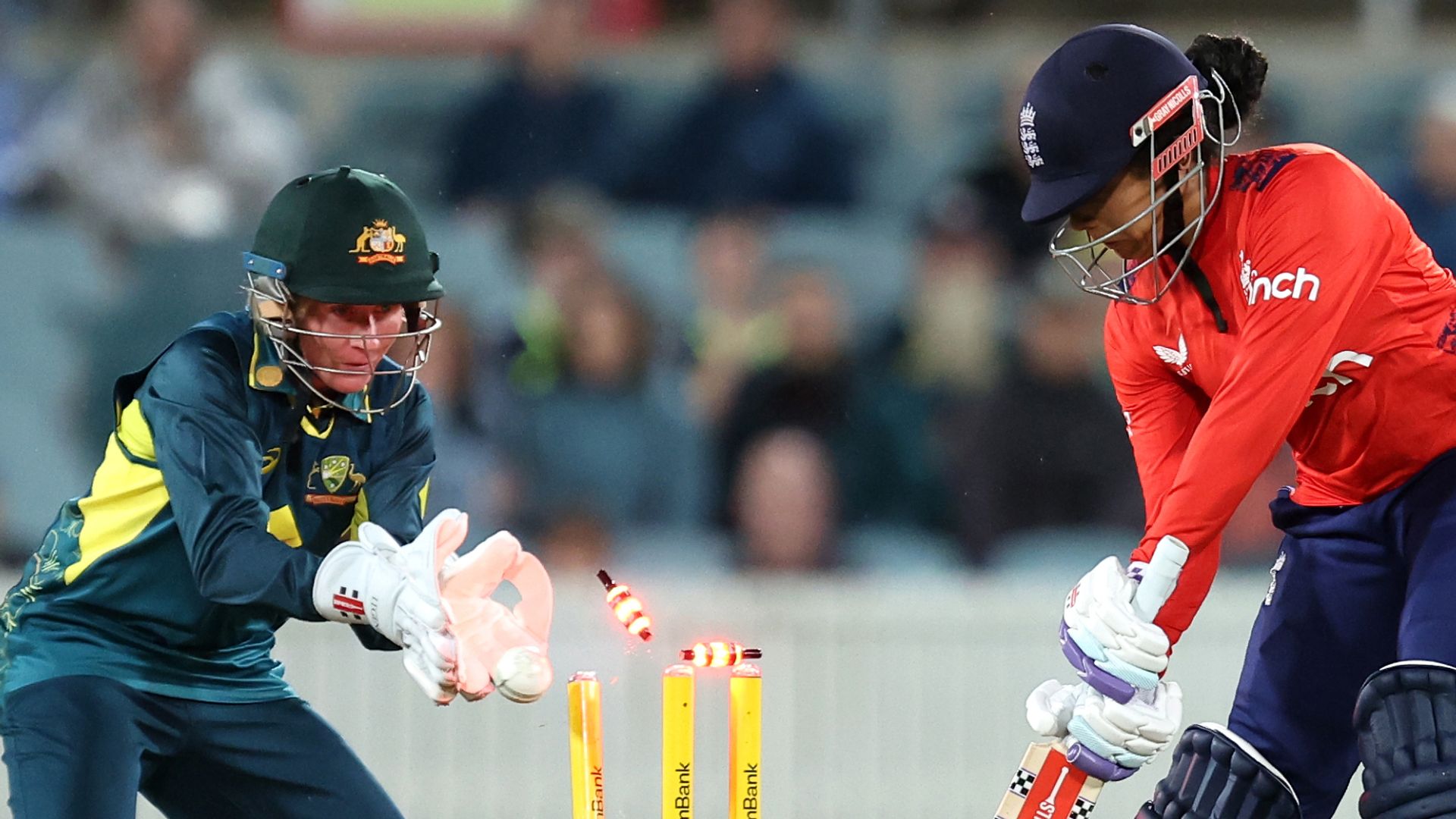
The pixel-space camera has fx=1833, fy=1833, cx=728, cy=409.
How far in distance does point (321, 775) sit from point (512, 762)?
168 centimetres

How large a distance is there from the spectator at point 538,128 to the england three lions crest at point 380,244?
116 inches

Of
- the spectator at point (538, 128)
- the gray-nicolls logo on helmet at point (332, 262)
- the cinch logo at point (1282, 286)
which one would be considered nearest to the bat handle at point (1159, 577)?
the cinch logo at point (1282, 286)

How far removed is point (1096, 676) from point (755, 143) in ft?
11.6

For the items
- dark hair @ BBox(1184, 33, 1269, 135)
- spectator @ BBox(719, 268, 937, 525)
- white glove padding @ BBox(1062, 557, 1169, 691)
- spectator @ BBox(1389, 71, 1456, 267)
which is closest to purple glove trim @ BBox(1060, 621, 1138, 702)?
white glove padding @ BBox(1062, 557, 1169, 691)

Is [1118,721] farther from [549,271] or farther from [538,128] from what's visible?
[538,128]

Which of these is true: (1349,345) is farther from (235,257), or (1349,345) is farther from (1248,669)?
(235,257)

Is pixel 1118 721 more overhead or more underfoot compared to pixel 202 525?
more underfoot

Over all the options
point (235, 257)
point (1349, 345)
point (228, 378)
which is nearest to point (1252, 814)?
point (1349, 345)

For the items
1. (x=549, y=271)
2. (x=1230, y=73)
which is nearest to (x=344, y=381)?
(x=1230, y=73)

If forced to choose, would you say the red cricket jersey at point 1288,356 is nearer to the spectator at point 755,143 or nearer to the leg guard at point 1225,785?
the leg guard at point 1225,785

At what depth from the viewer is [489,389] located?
5.47 m

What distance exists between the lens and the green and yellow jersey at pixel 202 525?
276 centimetres

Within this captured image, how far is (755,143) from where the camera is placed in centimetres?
602

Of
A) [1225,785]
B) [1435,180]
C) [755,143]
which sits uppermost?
[755,143]
